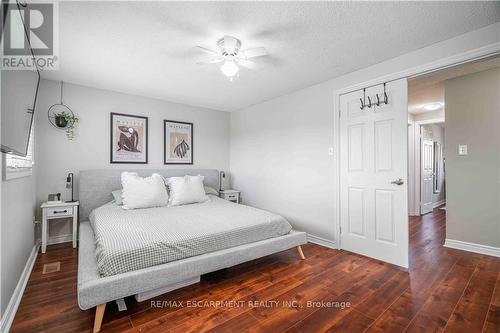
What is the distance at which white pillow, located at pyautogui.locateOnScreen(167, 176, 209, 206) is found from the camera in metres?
3.36

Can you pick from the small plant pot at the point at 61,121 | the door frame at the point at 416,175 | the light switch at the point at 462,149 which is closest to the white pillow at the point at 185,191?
the small plant pot at the point at 61,121

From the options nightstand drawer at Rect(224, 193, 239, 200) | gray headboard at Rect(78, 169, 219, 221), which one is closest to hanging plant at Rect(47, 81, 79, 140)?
gray headboard at Rect(78, 169, 219, 221)

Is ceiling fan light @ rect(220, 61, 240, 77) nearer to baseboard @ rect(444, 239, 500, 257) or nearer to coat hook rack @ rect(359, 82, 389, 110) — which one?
coat hook rack @ rect(359, 82, 389, 110)

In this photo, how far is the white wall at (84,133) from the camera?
3137 mm

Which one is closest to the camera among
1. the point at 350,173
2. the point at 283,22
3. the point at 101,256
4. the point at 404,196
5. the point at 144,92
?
the point at 101,256

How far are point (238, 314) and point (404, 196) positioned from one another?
2.11 m

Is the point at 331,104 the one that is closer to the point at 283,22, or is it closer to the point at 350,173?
the point at 350,173

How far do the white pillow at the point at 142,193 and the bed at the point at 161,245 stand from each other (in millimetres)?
144

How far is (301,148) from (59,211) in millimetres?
3494

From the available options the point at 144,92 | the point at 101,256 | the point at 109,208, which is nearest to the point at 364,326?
the point at 101,256

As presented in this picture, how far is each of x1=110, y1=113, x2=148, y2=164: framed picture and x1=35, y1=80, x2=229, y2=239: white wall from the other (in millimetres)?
77

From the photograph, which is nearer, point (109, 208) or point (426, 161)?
point (109, 208)

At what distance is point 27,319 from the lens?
64.2 inches

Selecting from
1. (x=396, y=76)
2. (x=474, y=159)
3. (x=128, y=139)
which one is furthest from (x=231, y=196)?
(x=474, y=159)
